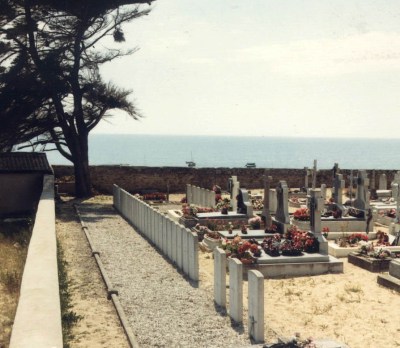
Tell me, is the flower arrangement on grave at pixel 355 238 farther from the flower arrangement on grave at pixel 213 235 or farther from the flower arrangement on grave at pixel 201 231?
the flower arrangement on grave at pixel 201 231

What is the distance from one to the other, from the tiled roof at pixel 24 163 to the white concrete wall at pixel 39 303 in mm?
14268

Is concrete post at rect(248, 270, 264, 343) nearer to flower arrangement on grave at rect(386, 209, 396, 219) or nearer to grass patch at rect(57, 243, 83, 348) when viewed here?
grass patch at rect(57, 243, 83, 348)

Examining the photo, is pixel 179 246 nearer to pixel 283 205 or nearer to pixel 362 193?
pixel 283 205

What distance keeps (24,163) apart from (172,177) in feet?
33.4

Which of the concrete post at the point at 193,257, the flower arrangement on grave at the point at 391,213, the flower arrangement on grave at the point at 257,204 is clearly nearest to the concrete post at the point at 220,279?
the concrete post at the point at 193,257

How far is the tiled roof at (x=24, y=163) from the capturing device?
2673 cm

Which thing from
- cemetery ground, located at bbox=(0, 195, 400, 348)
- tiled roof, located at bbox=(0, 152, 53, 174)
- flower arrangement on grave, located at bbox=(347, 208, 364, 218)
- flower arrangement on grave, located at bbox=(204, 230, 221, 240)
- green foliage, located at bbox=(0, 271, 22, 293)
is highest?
tiled roof, located at bbox=(0, 152, 53, 174)

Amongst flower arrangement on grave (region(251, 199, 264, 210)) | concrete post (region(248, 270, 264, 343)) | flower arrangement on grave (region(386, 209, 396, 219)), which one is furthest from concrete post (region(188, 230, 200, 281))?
flower arrangement on grave (region(251, 199, 264, 210))

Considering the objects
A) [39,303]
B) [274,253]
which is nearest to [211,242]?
[274,253]

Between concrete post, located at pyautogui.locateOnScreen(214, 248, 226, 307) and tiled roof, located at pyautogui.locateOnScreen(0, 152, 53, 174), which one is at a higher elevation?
tiled roof, located at pyautogui.locateOnScreen(0, 152, 53, 174)

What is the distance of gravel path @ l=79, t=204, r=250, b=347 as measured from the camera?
955cm

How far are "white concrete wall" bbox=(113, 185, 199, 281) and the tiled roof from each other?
5.92 metres

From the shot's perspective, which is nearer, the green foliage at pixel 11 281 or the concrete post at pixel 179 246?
the green foliage at pixel 11 281

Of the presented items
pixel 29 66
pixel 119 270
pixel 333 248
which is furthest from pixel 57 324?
pixel 29 66
